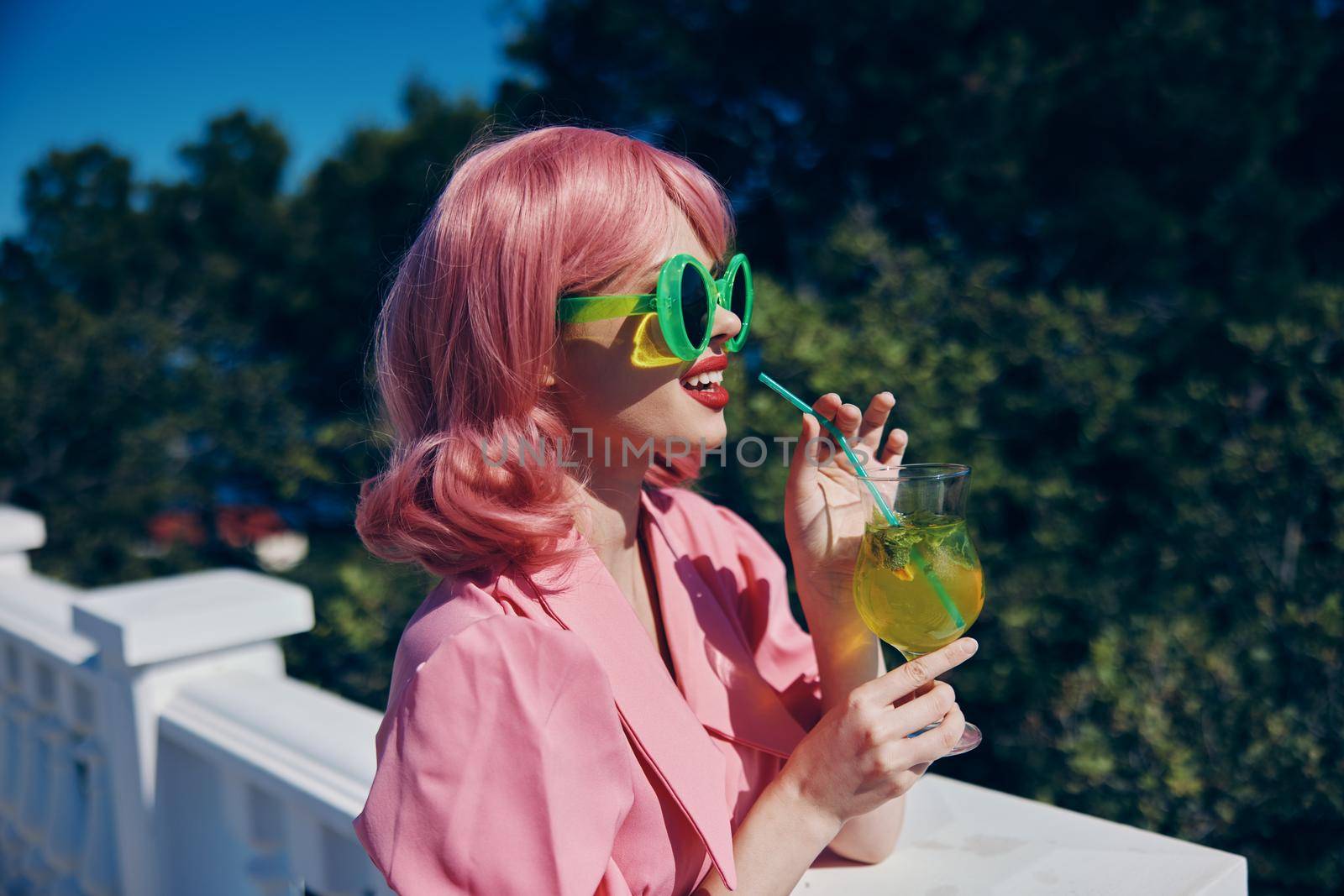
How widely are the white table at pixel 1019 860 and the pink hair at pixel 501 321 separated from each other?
723mm

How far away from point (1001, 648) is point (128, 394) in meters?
6.78

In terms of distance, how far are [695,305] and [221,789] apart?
1465mm

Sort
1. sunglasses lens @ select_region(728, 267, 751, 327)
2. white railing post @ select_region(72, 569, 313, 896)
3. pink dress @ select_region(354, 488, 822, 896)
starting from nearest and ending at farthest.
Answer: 1. pink dress @ select_region(354, 488, 822, 896)
2. sunglasses lens @ select_region(728, 267, 751, 327)
3. white railing post @ select_region(72, 569, 313, 896)

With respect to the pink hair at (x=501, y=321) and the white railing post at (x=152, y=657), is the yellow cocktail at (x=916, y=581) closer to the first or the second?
the pink hair at (x=501, y=321)

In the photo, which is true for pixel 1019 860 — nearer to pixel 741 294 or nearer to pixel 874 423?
pixel 874 423

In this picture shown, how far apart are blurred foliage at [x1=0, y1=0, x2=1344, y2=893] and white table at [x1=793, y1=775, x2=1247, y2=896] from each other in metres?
1.93

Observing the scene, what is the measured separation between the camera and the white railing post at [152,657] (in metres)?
2.07

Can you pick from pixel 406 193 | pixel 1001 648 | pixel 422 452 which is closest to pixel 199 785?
pixel 422 452

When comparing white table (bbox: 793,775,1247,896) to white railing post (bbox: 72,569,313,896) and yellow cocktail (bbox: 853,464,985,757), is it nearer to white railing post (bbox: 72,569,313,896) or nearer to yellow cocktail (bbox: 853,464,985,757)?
yellow cocktail (bbox: 853,464,985,757)

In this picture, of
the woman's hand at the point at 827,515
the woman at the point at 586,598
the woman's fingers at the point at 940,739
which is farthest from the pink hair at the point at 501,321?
the woman's fingers at the point at 940,739

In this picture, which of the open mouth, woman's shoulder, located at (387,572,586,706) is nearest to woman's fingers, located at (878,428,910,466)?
the open mouth

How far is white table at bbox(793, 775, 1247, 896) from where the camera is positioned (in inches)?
54.4

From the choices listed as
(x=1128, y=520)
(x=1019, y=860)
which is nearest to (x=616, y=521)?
(x=1019, y=860)

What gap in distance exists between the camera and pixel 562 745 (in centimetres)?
118
